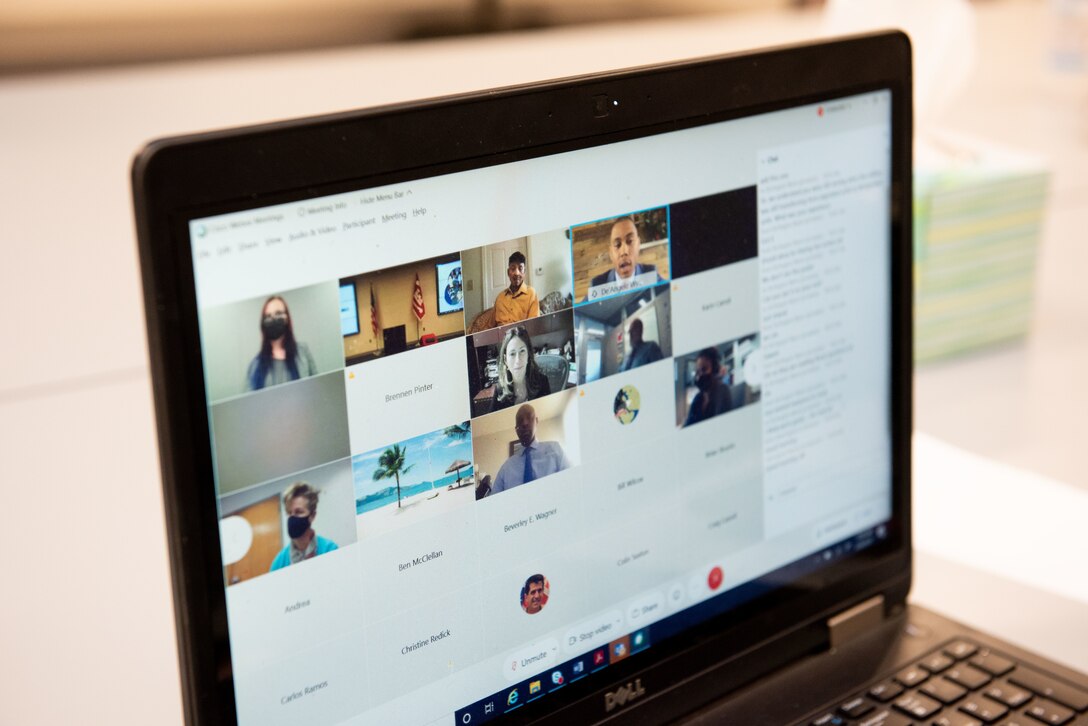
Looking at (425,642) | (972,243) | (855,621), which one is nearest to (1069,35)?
(972,243)

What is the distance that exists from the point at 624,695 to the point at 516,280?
0.19 metres

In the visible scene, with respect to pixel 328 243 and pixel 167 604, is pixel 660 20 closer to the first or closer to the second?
pixel 167 604

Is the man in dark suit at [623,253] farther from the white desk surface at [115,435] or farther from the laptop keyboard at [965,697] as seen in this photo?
the white desk surface at [115,435]

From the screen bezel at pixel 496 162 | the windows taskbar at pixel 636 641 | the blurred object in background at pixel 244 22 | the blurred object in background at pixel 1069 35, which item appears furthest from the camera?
the blurred object in background at pixel 244 22

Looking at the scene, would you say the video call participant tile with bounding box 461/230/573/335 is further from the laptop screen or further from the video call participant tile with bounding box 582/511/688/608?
the video call participant tile with bounding box 582/511/688/608

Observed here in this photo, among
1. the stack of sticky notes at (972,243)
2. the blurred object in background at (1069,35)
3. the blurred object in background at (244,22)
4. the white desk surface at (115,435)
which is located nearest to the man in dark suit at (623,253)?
the white desk surface at (115,435)

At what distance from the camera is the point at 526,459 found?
45 cm

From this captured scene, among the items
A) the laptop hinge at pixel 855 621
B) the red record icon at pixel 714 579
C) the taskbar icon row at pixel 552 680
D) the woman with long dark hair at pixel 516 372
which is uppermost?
the woman with long dark hair at pixel 516 372

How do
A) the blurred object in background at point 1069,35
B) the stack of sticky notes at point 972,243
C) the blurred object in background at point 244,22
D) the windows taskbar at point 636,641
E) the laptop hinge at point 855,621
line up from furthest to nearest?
the blurred object in background at point 244,22
the blurred object in background at point 1069,35
the stack of sticky notes at point 972,243
the laptop hinge at point 855,621
the windows taskbar at point 636,641

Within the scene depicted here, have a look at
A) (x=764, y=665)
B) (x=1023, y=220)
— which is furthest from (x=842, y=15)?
(x=764, y=665)

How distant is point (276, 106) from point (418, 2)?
921mm

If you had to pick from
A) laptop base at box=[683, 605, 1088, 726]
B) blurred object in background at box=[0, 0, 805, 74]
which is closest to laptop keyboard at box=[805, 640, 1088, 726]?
laptop base at box=[683, 605, 1088, 726]

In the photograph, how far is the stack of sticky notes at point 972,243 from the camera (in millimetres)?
965

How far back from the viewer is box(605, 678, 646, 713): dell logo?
1.63ft
